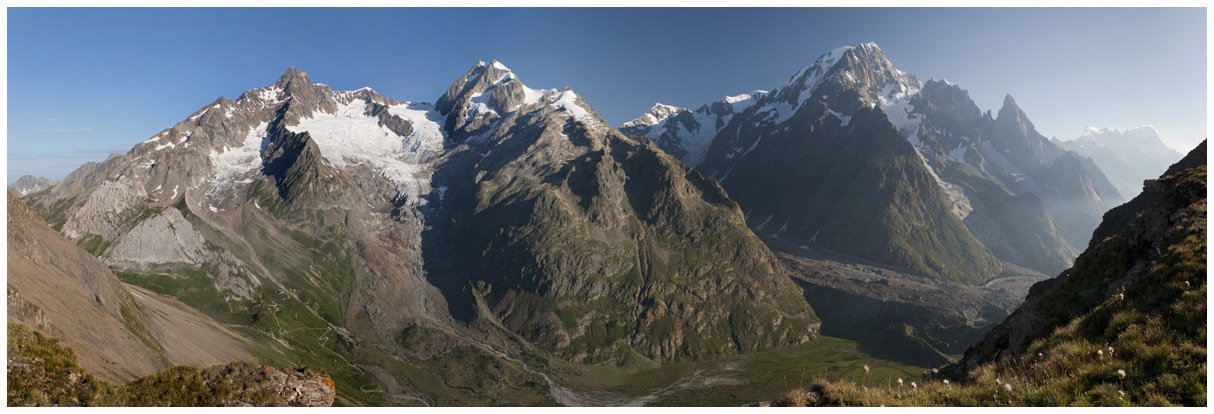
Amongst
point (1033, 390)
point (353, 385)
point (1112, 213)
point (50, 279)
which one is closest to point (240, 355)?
point (353, 385)

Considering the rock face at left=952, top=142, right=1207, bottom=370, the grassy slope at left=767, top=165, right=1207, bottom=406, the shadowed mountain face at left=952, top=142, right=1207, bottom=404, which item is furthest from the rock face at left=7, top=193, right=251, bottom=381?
the rock face at left=952, top=142, right=1207, bottom=370

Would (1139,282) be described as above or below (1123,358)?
above

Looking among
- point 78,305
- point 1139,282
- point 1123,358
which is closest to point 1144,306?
point 1139,282

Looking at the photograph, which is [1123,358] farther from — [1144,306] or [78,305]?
[78,305]

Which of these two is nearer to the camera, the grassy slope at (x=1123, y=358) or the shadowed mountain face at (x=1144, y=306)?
the grassy slope at (x=1123, y=358)

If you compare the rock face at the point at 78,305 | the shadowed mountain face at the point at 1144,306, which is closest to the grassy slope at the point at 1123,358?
the shadowed mountain face at the point at 1144,306

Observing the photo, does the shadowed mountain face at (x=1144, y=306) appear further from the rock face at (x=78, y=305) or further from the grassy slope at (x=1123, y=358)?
the rock face at (x=78, y=305)
